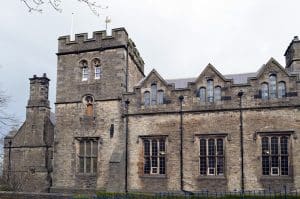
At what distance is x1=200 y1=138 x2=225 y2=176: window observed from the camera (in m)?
A: 23.0

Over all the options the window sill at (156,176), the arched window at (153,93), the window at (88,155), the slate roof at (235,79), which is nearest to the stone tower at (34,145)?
the window at (88,155)

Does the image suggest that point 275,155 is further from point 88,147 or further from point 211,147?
point 88,147

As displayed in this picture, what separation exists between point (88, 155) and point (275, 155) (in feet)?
40.6

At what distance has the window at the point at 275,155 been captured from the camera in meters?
21.9

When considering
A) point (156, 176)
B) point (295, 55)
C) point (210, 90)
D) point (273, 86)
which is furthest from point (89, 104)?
point (295, 55)

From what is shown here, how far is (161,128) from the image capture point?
958 inches

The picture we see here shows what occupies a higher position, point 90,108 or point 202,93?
point 202,93

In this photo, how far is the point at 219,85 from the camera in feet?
78.6

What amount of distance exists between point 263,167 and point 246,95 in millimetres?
4508

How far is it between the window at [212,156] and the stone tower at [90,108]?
532 centimetres

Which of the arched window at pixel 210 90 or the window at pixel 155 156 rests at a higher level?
the arched window at pixel 210 90

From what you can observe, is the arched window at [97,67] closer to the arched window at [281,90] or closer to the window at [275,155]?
the window at [275,155]

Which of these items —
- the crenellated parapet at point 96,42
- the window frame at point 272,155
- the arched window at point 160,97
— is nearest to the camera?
the window frame at point 272,155

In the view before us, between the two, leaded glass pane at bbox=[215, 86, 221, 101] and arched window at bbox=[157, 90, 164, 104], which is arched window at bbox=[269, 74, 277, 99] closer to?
leaded glass pane at bbox=[215, 86, 221, 101]
